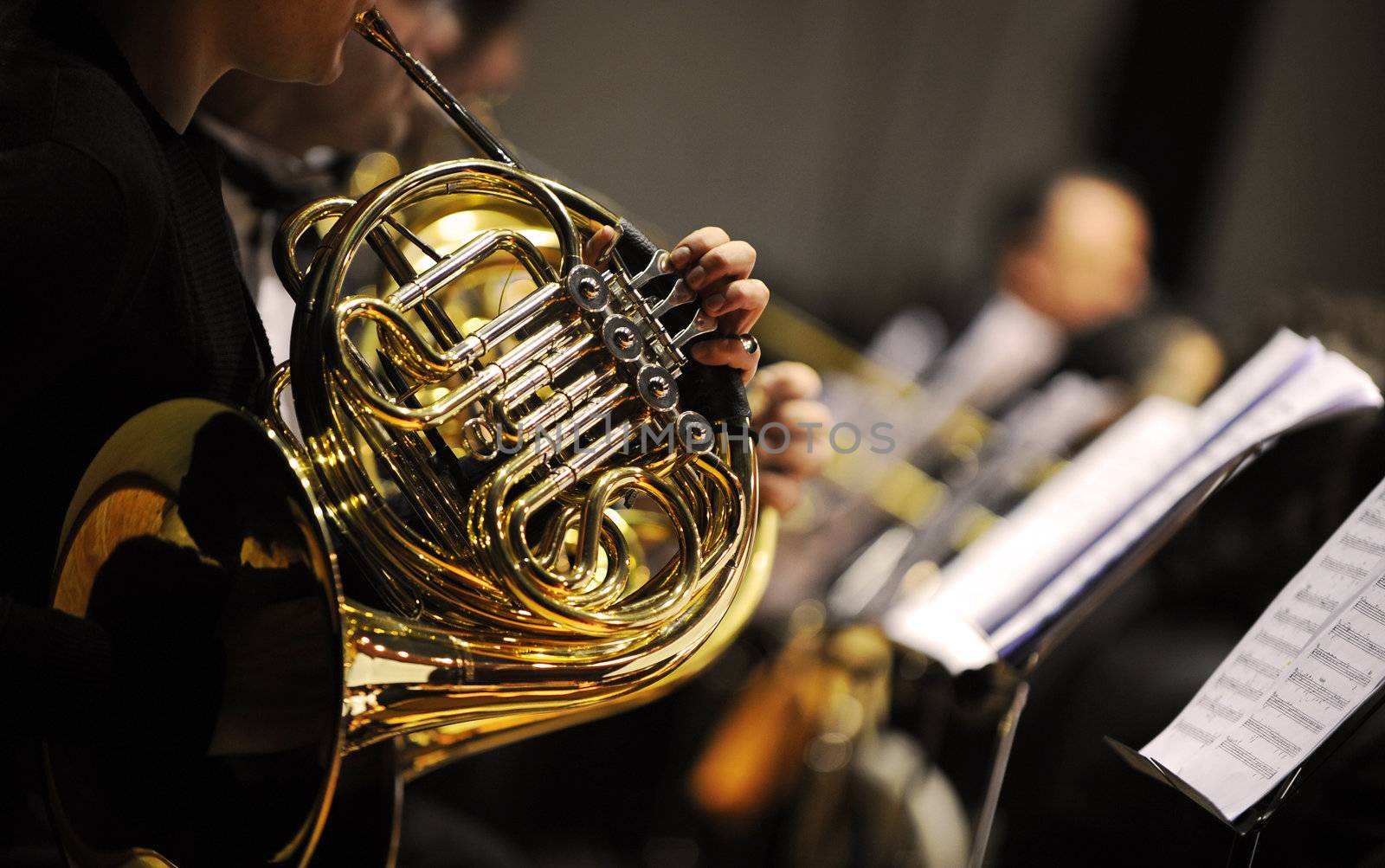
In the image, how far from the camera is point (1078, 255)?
283 centimetres

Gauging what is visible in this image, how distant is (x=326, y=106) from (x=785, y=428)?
0.57 metres

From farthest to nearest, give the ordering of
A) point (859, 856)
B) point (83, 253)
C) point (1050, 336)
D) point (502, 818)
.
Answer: point (1050, 336) < point (502, 818) < point (859, 856) < point (83, 253)

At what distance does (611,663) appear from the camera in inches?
31.9

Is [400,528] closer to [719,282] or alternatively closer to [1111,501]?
[719,282]

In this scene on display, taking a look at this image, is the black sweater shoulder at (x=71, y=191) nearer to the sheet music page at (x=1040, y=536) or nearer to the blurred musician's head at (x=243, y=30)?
the blurred musician's head at (x=243, y=30)

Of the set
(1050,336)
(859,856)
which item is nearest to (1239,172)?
(1050,336)

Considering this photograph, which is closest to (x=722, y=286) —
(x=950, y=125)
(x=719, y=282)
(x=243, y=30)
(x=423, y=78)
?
(x=719, y=282)

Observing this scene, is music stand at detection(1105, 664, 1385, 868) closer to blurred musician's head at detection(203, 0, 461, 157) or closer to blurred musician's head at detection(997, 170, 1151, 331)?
blurred musician's head at detection(203, 0, 461, 157)

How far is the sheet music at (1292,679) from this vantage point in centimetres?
77

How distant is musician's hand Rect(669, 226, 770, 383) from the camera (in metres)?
0.85

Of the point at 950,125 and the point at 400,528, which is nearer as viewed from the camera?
the point at 400,528

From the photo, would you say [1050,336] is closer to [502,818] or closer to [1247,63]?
[1247,63]

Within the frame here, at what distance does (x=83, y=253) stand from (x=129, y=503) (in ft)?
0.53

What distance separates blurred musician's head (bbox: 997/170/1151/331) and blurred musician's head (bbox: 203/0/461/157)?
2.03 meters
